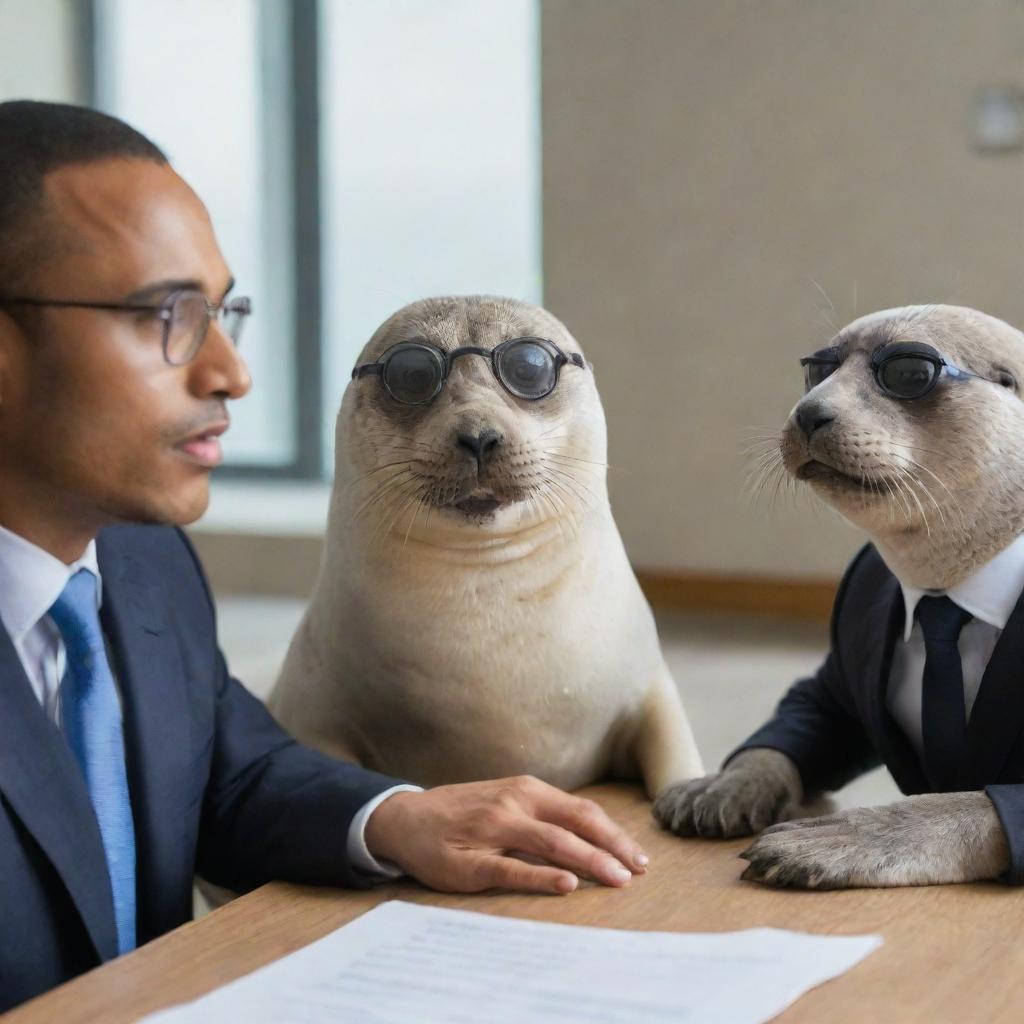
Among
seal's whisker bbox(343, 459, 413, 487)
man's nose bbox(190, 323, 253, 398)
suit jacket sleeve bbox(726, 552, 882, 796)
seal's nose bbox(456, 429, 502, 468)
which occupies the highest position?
man's nose bbox(190, 323, 253, 398)

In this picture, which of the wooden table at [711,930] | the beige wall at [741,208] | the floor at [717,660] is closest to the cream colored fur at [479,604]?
the wooden table at [711,930]

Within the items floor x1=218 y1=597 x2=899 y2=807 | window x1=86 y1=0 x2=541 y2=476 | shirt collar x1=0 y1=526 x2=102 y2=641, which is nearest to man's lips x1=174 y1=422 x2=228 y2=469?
shirt collar x1=0 y1=526 x2=102 y2=641

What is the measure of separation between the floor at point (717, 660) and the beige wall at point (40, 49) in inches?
100

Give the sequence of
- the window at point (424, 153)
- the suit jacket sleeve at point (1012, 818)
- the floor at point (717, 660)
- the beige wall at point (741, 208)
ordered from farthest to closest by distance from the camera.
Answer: the window at point (424, 153) → the beige wall at point (741, 208) → the floor at point (717, 660) → the suit jacket sleeve at point (1012, 818)

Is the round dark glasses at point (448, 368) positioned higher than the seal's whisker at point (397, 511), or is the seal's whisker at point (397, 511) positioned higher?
the round dark glasses at point (448, 368)

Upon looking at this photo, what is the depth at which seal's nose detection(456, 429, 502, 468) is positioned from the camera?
1545mm

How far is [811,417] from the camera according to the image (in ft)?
4.68

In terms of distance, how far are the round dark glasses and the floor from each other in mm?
1004

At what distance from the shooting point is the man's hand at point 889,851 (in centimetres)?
121

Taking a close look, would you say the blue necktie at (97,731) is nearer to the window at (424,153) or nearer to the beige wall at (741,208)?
the beige wall at (741,208)

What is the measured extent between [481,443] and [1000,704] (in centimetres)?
58

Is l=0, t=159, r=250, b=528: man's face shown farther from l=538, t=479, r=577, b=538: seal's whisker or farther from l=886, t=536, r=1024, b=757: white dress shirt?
l=886, t=536, r=1024, b=757: white dress shirt

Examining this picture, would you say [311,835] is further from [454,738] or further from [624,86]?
[624,86]

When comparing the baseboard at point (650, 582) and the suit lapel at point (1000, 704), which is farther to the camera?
the baseboard at point (650, 582)
